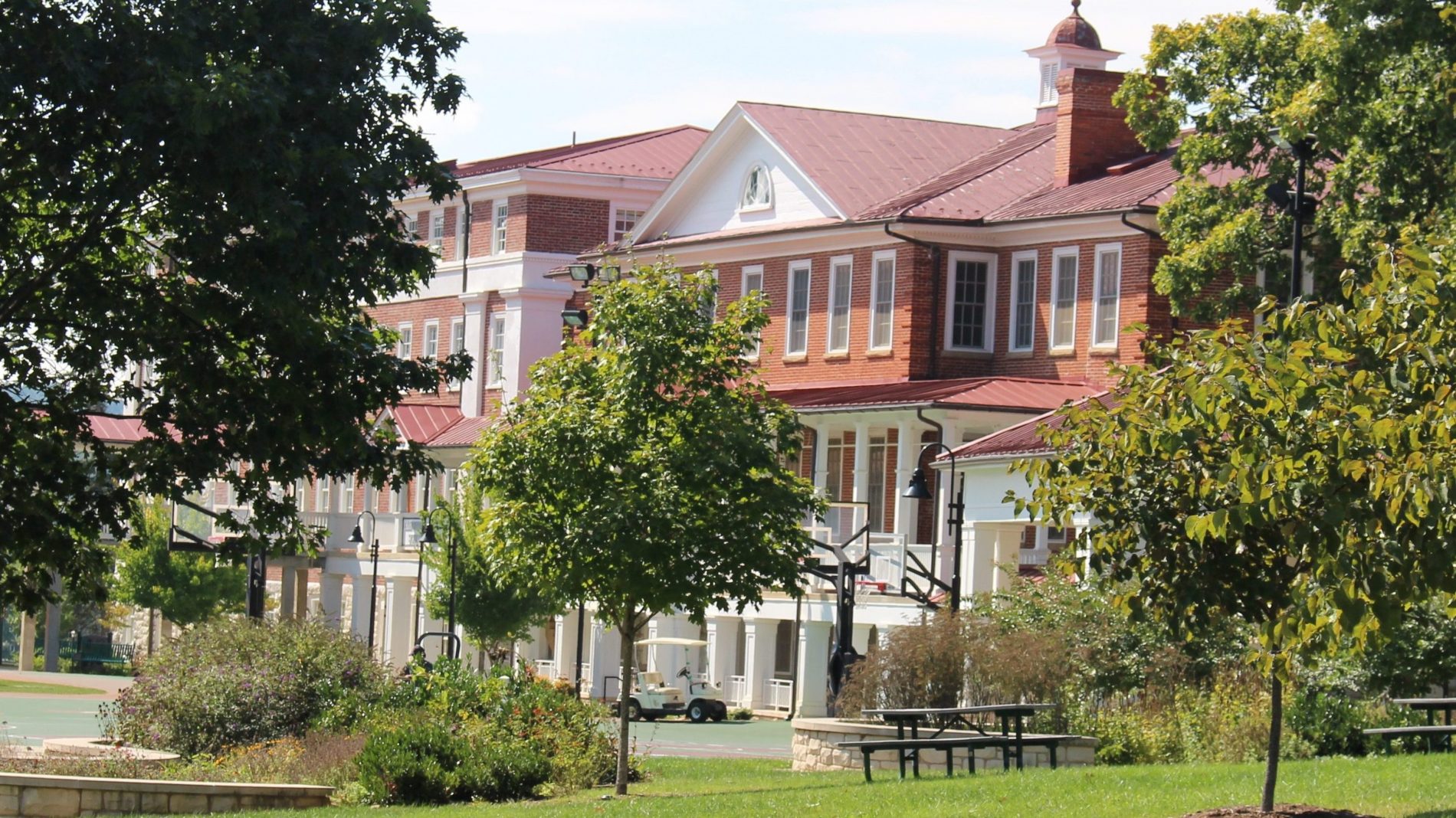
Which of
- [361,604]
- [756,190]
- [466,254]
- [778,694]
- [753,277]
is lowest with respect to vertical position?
[778,694]

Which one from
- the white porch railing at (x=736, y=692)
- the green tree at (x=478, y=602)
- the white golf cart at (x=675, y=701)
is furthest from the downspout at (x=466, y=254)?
the white golf cart at (x=675, y=701)

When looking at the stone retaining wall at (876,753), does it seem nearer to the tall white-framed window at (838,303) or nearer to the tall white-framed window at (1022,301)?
the tall white-framed window at (1022,301)

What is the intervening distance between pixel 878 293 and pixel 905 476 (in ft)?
16.2

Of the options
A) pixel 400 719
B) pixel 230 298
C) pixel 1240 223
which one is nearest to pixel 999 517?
pixel 1240 223

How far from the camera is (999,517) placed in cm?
3800

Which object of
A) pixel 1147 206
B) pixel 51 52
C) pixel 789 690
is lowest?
pixel 789 690

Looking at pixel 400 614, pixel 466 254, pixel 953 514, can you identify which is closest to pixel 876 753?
pixel 953 514

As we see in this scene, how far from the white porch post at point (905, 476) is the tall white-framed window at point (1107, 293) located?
415 centimetres

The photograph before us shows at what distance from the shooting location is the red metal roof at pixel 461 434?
2392 inches

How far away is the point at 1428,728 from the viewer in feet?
61.4

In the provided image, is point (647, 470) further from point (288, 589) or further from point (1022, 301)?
point (288, 589)

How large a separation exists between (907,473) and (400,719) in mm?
21551

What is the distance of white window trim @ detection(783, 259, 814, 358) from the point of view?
49.8 meters

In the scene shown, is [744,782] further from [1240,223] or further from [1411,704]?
[1240,223]
